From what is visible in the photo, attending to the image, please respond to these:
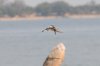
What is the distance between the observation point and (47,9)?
14762 centimetres

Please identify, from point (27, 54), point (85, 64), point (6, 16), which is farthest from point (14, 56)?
point (6, 16)

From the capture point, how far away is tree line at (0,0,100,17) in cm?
14150

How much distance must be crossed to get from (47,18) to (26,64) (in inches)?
4707

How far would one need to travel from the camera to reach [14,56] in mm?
32844

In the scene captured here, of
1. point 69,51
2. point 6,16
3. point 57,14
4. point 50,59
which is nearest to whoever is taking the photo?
point 50,59

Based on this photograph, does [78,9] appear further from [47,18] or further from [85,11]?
[47,18]

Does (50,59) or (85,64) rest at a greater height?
(50,59)

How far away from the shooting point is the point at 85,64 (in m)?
26.8

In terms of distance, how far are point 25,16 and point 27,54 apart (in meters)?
111

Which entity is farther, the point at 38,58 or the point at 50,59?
the point at 38,58

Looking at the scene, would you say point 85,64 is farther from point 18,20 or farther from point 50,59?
point 18,20

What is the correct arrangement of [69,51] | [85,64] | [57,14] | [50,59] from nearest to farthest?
[50,59], [85,64], [69,51], [57,14]

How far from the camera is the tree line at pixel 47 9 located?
141500 millimetres

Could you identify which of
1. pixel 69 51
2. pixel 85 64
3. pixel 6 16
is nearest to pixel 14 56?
pixel 69 51
